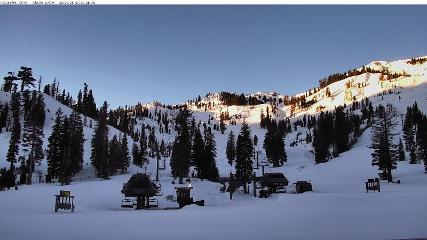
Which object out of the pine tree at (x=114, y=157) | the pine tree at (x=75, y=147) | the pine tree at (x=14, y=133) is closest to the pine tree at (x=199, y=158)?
the pine tree at (x=114, y=157)

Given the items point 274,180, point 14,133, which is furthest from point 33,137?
point 274,180

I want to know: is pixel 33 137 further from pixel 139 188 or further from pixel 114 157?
pixel 139 188

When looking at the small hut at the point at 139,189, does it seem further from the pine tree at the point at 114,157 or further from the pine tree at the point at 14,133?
the pine tree at the point at 14,133

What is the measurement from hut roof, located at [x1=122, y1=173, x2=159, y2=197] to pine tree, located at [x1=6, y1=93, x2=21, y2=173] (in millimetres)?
46534

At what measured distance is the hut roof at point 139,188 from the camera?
3666cm

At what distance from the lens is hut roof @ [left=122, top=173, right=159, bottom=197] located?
120 feet

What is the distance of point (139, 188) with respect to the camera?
37.2 meters

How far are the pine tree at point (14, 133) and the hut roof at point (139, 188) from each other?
153 ft

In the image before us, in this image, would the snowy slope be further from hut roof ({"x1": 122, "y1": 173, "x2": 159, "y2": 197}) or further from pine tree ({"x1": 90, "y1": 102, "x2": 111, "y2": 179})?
hut roof ({"x1": 122, "y1": 173, "x2": 159, "y2": 197})

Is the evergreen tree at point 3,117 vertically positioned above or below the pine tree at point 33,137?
above

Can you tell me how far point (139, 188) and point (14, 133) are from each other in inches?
2173

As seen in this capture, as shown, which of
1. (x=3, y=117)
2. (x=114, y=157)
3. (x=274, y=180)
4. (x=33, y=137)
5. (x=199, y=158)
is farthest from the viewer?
(x=3, y=117)

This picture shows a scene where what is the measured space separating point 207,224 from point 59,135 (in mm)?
63088

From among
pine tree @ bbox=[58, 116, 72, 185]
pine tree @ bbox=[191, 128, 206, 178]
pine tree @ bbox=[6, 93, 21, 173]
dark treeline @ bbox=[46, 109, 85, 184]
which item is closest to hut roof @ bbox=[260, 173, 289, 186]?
pine tree @ bbox=[191, 128, 206, 178]
